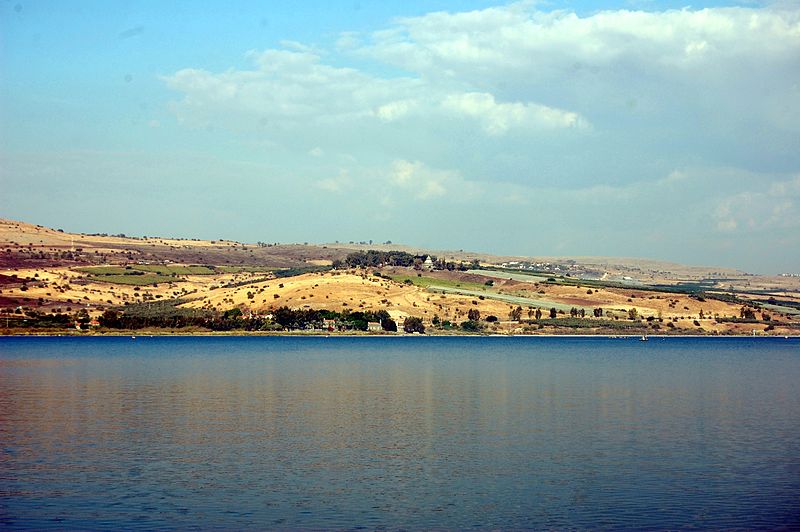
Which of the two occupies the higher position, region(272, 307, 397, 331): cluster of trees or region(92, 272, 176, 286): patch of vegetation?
region(92, 272, 176, 286): patch of vegetation

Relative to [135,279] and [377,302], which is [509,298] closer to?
[377,302]

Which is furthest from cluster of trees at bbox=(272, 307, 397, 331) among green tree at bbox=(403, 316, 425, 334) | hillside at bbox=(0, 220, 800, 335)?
green tree at bbox=(403, 316, 425, 334)

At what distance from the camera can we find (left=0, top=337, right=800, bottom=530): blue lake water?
30484 mm

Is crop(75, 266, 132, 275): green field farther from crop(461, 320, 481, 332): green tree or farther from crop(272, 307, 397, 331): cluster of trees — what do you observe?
crop(461, 320, 481, 332): green tree

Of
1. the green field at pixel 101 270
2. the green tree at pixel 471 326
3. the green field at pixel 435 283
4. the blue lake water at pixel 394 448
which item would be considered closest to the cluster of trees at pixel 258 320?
the green tree at pixel 471 326

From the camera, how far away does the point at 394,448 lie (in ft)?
136

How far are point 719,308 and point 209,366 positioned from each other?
412 ft

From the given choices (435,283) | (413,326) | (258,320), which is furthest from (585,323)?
(258,320)

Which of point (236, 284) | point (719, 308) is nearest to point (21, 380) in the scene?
point (236, 284)

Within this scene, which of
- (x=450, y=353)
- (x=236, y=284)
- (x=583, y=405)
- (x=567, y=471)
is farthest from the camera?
(x=236, y=284)

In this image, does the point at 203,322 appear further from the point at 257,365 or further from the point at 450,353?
the point at 257,365

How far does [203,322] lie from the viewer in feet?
518

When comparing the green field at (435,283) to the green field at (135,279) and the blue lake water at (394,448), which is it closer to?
the green field at (135,279)

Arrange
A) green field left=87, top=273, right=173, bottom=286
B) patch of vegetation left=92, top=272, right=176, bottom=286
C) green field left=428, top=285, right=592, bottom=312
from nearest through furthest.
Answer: green field left=428, top=285, right=592, bottom=312, green field left=87, top=273, right=173, bottom=286, patch of vegetation left=92, top=272, right=176, bottom=286
